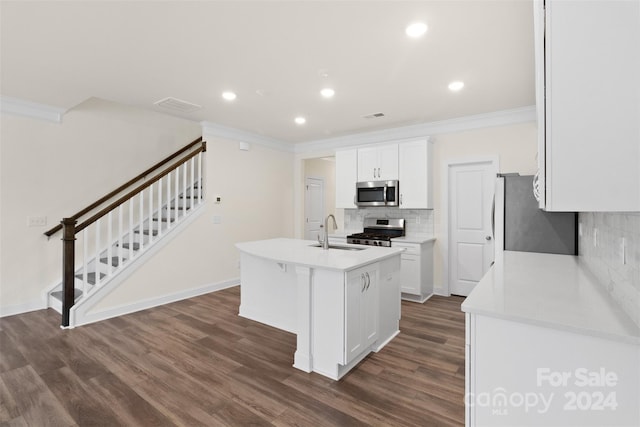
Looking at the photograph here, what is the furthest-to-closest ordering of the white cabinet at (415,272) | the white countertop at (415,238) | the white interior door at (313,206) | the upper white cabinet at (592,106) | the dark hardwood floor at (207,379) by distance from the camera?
the white interior door at (313,206) < the white countertop at (415,238) < the white cabinet at (415,272) < the dark hardwood floor at (207,379) < the upper white cabinet at (592,106)

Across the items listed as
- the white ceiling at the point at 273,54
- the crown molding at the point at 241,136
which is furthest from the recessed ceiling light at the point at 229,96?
the crown molding at the point at 241,136

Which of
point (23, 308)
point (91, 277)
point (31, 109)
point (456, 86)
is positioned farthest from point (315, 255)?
point (31, 109)

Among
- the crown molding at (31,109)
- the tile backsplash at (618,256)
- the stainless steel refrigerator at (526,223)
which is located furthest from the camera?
the crown molding at (31,109)

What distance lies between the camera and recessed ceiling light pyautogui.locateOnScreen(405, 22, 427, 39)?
219 centimetres

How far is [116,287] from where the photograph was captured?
3.75 metres

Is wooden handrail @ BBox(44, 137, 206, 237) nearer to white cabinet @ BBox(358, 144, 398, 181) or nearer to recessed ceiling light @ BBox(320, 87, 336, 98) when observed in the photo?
recessed ceiling light @ BBox(320, 87, 336, 98)

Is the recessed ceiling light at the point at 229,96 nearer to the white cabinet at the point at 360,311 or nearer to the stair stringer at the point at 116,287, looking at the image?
the stair stringer at the point at 116,287

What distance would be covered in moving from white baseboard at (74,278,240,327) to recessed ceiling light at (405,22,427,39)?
4.13m

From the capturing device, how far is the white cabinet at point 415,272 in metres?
4.27

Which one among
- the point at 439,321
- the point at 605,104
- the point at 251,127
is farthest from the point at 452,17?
the point at 251,127

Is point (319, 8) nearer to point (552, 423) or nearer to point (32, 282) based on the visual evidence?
point (552, 423)

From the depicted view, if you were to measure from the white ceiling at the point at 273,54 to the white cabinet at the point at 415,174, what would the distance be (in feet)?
2.23

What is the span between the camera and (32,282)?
152 inches

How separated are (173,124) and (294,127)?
2066 millimetres
